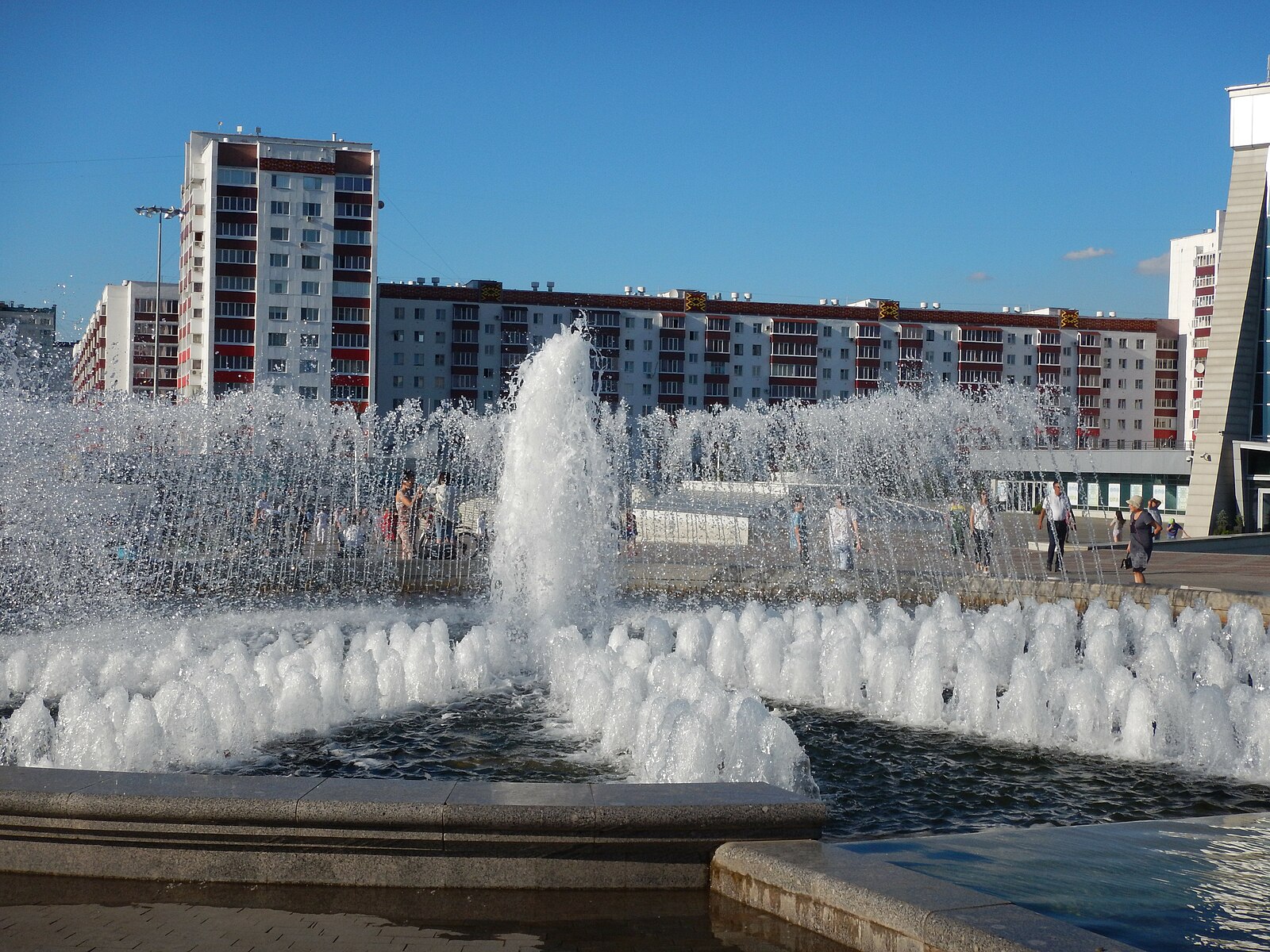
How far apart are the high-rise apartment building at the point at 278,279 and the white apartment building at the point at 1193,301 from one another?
7397cm

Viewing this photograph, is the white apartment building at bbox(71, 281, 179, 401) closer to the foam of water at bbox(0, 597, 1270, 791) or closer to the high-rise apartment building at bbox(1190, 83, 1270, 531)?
the high-rise apartment building at bbox(1190, 83, 1270, 531)

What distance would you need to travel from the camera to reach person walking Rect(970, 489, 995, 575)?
21312 millimetres

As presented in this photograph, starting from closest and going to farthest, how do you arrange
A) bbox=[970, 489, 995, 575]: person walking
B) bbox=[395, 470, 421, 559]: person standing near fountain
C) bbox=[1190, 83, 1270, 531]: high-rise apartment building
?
bbox=[395, 470, 421, 559]: person standing near fountain, bbox=[970, 489, 995, 575]: person walking, bbox=[1190, 83, 1270, 531]: high-rise apartment building

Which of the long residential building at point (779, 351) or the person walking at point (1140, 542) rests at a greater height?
the long residential building at point (779, 351)

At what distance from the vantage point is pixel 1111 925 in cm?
456

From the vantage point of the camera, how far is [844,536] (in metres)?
21.1

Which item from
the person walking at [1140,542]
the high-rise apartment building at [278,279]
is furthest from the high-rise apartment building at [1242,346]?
the high-rise apartment building at [278,279]

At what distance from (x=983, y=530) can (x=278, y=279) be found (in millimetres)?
65278

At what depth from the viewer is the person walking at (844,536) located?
2111 cm

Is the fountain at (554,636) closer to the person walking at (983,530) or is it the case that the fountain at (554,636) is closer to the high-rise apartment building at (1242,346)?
the person walking at (983,530)

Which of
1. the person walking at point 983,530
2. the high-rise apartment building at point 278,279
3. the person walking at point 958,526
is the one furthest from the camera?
the high-rise apartment building at point 278,279

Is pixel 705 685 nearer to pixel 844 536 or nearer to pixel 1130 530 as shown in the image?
pixel 844 536

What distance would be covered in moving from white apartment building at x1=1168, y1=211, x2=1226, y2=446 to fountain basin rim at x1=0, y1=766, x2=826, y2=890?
11404 centimetres

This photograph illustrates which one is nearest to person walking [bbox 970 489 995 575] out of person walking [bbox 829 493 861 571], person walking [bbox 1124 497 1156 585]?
person walking [bbox 829 493 861 571]
